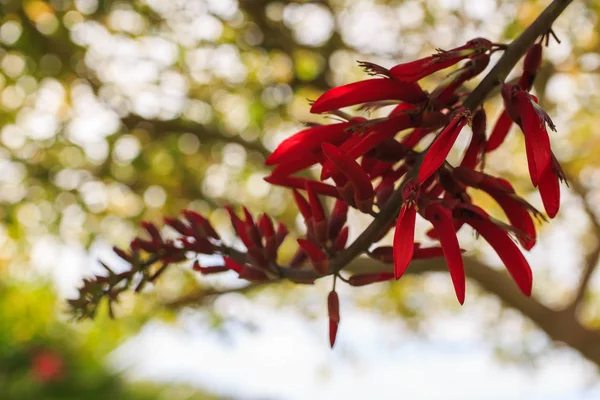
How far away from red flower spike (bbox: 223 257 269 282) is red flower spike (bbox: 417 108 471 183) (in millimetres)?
118

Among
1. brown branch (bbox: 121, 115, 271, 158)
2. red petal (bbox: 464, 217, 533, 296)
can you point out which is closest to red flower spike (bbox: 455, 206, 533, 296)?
red petal (bbox: 464, 217, 533, 296)

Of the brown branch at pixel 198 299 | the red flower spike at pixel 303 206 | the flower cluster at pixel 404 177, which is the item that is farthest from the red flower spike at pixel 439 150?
the brown branch at pixel 198 299

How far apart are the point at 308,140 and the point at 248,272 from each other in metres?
Result: 0.08

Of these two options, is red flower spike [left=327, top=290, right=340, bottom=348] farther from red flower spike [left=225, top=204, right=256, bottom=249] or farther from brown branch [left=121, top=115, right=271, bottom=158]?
brown branch [left=121, top=115, right=271, bottom=158]

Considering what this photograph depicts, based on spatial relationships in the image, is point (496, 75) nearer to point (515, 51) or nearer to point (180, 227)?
point (515, 51)

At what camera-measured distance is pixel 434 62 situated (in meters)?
0.29

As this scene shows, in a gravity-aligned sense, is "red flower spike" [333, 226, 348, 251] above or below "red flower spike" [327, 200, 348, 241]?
below

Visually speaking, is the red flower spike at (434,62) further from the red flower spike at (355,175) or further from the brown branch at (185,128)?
the brown branch at (185,128)

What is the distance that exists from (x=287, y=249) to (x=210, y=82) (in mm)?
657

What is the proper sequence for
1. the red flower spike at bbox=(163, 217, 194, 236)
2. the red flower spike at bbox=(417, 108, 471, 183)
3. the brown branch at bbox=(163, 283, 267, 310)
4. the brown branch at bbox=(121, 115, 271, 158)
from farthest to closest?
the brown branch at bbox=(163, 283, 267, 310)
the brown branch at bbox=(121, 115, 271, 158)
the red flower spike at bbox=(163, 217, 194, 236)
the red flower spike at bbox=(417, 108, 471, 183)

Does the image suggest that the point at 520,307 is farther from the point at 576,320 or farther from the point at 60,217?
the point at 60,217

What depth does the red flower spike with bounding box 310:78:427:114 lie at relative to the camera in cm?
29

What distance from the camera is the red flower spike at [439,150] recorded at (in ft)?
0.86

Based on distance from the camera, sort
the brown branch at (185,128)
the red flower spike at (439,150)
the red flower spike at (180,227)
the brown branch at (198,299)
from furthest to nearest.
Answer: the brown branch at (198,299) → the brown branch at (185,128) → the red flower spike at (180,227) → the red flower spike at (439,150)
